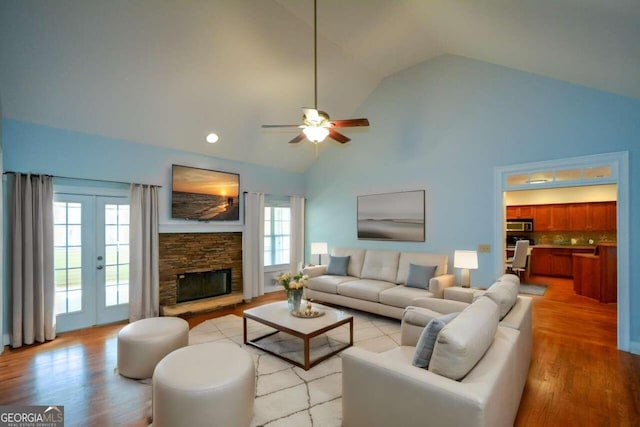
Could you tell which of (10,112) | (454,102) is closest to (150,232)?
(10,112)

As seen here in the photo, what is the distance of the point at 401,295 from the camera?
443 cm

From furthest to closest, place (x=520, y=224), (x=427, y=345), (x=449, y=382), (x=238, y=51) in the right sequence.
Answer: (x=520, y=224) → (x=238, y=51) → (x=427, y=345) → (x=449, y=382)

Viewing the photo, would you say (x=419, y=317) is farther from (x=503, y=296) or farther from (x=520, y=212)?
(x=520, y=212)

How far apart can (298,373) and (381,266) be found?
2.93 m

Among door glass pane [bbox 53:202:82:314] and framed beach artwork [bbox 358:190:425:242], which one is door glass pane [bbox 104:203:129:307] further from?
framed beach artwork [bbox 358:190:425:242]

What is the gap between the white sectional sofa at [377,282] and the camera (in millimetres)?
4484

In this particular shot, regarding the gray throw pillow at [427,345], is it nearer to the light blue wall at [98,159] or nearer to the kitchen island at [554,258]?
the light blue wall at [98,159]

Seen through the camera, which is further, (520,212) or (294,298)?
(520,212)

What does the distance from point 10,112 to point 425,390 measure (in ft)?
17.7

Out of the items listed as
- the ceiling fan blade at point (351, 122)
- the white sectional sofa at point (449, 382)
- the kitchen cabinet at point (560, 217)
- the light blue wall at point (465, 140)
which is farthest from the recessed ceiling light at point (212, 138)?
the kitchen cabinet at point (560, 217)

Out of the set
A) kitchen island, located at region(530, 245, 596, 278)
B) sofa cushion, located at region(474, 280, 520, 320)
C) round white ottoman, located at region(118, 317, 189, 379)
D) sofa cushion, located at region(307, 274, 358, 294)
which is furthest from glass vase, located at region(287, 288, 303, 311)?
kitchen island, located at region(530, 245, 596, 278)

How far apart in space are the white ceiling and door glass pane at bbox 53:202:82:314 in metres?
1.22

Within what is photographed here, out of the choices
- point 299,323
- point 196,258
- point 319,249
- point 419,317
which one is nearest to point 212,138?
point 196,258

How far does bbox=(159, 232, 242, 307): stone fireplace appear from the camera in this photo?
517 centimetres
